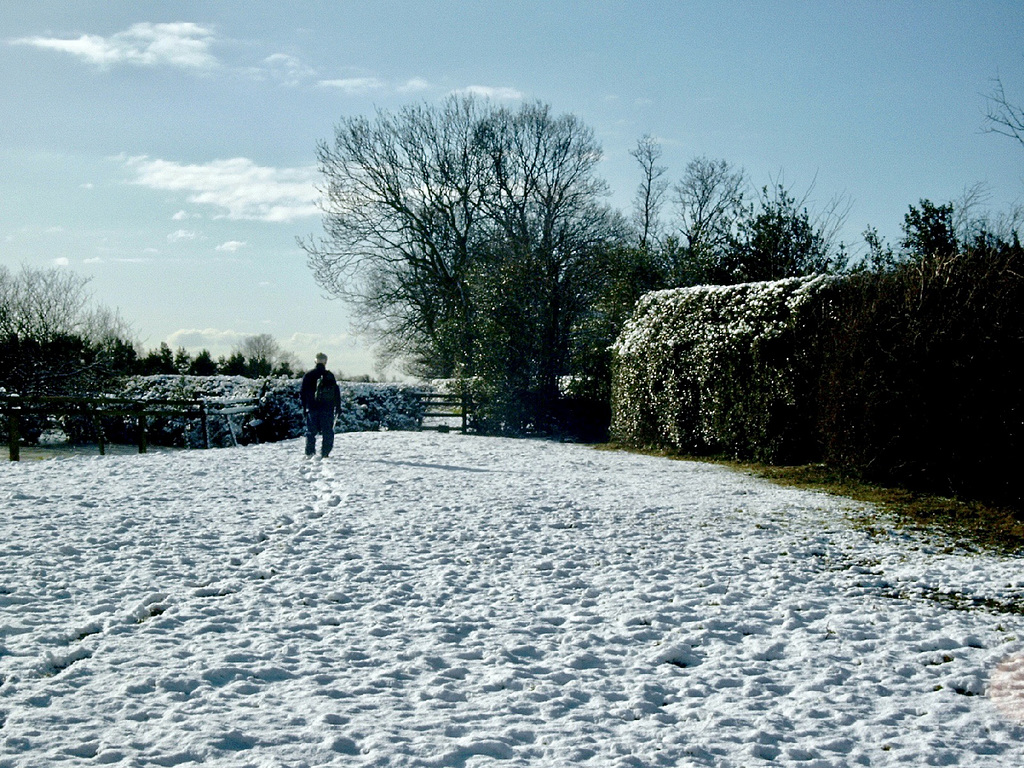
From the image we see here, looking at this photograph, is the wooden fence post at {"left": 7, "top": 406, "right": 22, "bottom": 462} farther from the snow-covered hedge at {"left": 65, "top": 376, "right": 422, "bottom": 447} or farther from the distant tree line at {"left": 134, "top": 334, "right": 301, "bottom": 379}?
the distant tree line at {"left": 134, "top": 334, "right": 301, "bottom": 379}

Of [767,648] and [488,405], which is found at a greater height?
[488,405]

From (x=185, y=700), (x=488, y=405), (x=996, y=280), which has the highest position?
(x=996, y=280)

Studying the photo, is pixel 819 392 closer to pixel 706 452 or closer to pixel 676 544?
pixel 706 452

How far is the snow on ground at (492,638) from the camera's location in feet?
13.0

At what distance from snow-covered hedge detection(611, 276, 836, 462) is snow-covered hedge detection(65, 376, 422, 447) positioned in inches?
342

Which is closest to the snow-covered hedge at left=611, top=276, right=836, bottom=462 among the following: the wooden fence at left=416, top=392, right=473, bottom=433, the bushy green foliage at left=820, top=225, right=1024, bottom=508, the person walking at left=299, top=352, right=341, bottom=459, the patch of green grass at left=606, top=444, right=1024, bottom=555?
the patch of green grass at left=606, top=444, right=1024, bottom=555

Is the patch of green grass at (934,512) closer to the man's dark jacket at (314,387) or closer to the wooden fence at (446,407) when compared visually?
the man's dark jacket at (314,387)

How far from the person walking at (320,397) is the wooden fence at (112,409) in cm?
557

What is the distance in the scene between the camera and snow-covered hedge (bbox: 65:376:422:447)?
2361 centimetres

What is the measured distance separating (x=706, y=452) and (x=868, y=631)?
1128cm

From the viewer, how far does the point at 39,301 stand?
1123 inches

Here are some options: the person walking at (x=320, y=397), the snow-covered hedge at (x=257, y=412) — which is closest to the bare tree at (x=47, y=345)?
the snow-covered hedge at (x=257, y=412)

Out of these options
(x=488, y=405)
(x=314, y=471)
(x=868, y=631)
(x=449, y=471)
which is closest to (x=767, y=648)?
(x=868, y=631)

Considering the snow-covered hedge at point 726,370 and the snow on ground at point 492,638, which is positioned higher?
the snow-covered hedge at point 726,370
